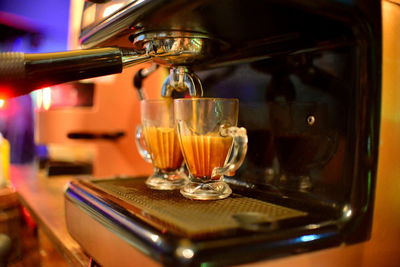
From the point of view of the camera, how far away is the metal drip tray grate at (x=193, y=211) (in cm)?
38

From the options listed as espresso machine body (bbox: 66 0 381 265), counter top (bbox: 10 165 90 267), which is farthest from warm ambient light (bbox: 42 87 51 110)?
espresso machine body (bbox: 66 0 381 265)

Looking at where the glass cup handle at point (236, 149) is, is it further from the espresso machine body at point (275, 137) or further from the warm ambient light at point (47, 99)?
the warm ambient light at point (47, 99)

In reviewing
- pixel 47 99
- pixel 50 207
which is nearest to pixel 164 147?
pixel 50 207

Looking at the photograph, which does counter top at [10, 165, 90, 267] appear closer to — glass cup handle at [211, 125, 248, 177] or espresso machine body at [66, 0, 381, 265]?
espresso machine body at [66, 0, 381, 265]

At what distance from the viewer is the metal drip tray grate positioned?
38 centimetres

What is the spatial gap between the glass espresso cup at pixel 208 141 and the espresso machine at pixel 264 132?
0.03 metres

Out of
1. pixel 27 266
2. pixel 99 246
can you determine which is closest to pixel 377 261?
pixel 99 246

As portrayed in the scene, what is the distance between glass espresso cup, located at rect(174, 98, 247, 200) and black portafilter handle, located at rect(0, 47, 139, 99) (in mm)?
107

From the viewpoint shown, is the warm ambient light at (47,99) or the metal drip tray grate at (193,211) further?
the warm ambient light at (47,99)

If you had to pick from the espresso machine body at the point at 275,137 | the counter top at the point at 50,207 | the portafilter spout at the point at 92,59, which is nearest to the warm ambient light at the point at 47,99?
the counter top at the point at 50,207

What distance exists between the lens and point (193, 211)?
43 cm

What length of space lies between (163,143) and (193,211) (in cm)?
18

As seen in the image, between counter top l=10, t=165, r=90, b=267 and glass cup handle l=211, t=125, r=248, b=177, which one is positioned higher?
glass cup handle l=211, t=125, r=248, b=177

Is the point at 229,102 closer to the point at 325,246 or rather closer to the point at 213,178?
the point at 213,178
